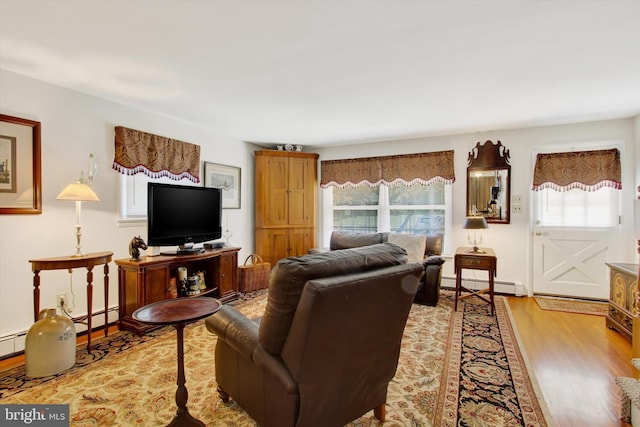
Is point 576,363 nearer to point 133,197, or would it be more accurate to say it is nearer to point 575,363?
point 575,363

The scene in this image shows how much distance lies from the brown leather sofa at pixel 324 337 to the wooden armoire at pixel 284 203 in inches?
140

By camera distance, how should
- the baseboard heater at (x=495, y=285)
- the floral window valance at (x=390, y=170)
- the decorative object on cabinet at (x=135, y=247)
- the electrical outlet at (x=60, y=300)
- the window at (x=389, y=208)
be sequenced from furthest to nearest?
the window at (x=389, y=208) < the floral window valance at (x=390, y=170) < the baseboard heater at (x=495, y=285) < the decorative object on cabinet at (x=135, y=247) < the electrical outlet at (x=60, y=300)

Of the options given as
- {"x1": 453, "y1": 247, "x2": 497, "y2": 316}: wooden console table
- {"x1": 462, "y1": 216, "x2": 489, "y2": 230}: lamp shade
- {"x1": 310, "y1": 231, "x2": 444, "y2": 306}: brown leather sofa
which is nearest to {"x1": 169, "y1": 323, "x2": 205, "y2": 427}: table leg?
{"x1": 310, "y1": 231, "x2": 444, "y2": 306}: brown leather sofa

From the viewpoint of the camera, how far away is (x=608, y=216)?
4.07 meters

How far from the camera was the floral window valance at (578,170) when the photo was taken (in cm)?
396

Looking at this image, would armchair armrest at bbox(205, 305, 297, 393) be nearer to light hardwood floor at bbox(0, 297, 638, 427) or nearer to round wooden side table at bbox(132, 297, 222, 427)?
round wooden side table at bbox(132, 297, 222, 427)

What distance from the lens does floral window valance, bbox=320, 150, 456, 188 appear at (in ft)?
15.7

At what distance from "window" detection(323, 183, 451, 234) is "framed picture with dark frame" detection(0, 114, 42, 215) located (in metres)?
3.89

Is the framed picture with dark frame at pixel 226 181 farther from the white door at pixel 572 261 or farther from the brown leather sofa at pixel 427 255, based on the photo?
the white door at pixel 572 261

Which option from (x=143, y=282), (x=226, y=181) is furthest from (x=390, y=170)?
(x=143, y=282)

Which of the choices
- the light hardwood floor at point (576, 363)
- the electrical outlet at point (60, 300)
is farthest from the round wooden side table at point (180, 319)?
the light hardwood floor at point (576, 363)

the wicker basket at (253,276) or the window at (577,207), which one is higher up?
the window at (577,207)

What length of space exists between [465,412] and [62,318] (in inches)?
114

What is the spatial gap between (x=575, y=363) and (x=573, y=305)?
1847 mm
